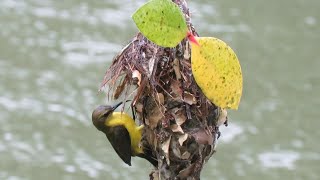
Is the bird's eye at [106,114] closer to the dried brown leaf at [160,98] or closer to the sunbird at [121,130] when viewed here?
the sunbird at [121,130]

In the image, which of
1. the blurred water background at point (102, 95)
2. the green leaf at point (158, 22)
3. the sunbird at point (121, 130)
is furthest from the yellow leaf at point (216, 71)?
the blurred water background at point (102, 95)

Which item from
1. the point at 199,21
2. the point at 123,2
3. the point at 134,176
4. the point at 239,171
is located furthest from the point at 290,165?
the point at 123,2

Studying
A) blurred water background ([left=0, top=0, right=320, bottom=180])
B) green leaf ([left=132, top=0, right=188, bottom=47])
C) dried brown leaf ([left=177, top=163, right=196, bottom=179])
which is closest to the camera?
green leaf ([left=132, top=0, right=188, bottom=47])

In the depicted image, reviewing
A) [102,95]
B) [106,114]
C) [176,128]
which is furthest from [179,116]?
[102,95]

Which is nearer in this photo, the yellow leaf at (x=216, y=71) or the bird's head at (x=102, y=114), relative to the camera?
the yellow leaf at (x=216, y=71)

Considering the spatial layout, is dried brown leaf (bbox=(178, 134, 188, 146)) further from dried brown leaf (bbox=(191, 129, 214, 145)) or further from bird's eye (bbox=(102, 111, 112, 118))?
bird's eye (bbox=(102, 111, 112, 118))

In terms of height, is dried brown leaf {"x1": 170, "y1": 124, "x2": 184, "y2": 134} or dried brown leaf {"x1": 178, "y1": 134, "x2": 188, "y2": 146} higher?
dried brown leaf {"x1": 170, "y1": 124, "x2": 184, "y2": 134}

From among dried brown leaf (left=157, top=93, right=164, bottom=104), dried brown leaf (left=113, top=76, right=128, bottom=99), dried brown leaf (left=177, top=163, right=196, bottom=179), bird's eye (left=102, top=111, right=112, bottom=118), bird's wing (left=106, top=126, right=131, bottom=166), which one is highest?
dried brown leaf (left=113, top=76, right=128, bottom=99)

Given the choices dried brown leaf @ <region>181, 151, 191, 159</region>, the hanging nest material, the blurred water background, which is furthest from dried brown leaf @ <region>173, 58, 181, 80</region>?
the blurred water background
